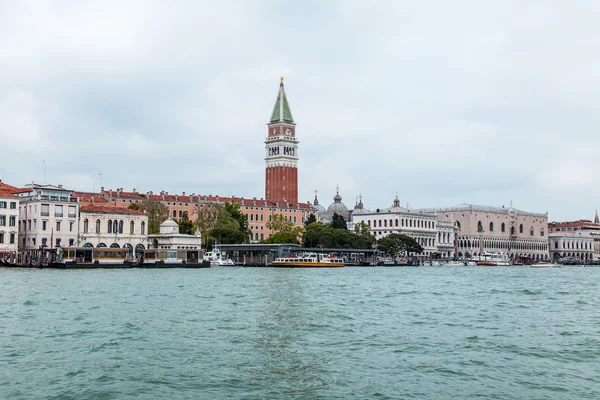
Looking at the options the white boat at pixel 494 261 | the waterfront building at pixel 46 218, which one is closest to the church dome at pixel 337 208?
the white boat at pixel 494 261

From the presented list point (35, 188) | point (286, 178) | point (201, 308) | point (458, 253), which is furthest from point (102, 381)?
point (458, 253)

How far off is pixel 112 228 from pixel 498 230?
283ft

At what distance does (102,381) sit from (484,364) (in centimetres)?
684

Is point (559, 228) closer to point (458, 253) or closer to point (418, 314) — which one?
point (458, 253)

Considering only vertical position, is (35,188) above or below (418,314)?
above

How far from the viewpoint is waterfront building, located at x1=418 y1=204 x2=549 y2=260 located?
134000mm

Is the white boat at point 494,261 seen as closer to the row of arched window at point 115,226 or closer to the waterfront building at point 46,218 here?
the row of arched window at point 115,226

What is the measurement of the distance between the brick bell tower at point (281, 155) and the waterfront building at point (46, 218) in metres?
54.1

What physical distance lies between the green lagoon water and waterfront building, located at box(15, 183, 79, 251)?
37937 mm

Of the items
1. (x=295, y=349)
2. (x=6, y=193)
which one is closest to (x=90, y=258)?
(x=6, y=193)

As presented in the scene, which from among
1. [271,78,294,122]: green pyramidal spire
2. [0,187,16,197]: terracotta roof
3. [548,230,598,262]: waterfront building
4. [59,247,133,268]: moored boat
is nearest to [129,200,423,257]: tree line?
[59,247,133,268]: moored boat

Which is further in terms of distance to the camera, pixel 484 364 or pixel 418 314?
pixel 418 314

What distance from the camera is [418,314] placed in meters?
23.6

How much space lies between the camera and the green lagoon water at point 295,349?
41.7ft
